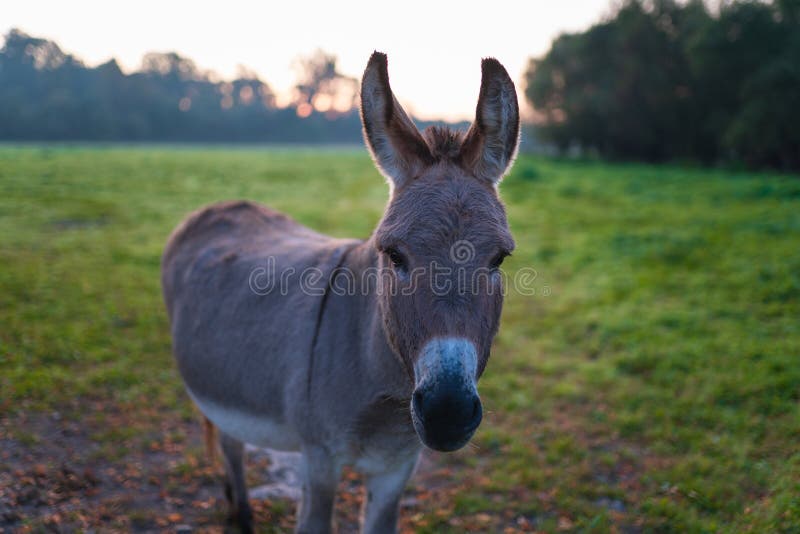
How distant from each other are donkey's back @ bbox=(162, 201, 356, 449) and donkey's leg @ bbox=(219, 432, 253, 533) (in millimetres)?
447

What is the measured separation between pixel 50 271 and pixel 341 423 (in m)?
9.02

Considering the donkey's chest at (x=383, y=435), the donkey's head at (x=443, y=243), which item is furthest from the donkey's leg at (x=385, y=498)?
the donkey's head at (x=443, y=243)

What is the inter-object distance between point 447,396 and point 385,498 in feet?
4.99

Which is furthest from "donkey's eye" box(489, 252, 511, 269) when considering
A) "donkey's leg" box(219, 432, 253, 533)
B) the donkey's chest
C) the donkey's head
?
"donkey's leg" box(219, 432, 253, 533)

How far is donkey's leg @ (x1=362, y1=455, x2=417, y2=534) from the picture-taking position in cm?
298

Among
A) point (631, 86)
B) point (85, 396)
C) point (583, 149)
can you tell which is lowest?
point (85, 396)

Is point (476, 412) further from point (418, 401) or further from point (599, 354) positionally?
point (599, 354)

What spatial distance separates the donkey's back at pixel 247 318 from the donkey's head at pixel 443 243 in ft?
2.67

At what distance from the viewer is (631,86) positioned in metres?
32.1

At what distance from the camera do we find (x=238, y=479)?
398 centimetres

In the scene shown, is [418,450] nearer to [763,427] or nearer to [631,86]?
[763,427]

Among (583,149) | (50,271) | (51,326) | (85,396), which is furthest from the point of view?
(583,149)

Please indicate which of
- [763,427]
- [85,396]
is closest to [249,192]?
[85,396]

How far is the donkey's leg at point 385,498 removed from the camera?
2979 millimetres
